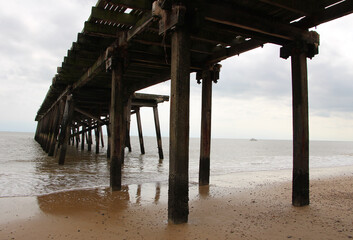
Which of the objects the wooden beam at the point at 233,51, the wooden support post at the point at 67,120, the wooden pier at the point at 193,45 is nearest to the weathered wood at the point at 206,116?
the wooden pier at the point at 193,45

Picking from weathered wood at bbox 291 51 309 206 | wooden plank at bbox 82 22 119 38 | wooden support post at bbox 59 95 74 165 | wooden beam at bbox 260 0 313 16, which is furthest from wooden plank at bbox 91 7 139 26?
wooden support post at bbox 59 95 74 165

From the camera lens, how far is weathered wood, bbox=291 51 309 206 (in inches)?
177

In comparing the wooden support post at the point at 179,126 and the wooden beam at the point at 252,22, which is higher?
the wooden beam at the point at 252,22

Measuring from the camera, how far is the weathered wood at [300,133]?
14.7ft

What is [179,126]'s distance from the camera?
3.53 metres

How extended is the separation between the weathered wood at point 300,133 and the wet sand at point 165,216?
28cm

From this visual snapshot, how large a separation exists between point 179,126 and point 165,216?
1.48m

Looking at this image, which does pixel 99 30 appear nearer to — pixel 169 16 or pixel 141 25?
pixel 141 25

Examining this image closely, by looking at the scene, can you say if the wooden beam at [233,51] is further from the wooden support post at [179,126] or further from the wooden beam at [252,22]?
the wooden support post at [179,126]

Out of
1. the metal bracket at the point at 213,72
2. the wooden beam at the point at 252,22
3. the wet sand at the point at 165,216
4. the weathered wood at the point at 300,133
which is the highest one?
the wooden beam at the point at 252,22

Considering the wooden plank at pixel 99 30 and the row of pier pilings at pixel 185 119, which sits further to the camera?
the wooden plank at pixel 99 30

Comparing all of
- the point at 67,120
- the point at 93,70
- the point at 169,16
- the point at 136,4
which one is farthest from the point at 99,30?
the point at 67,120

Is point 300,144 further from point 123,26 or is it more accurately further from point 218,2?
point 123,26

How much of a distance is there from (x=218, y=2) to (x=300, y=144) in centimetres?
254
